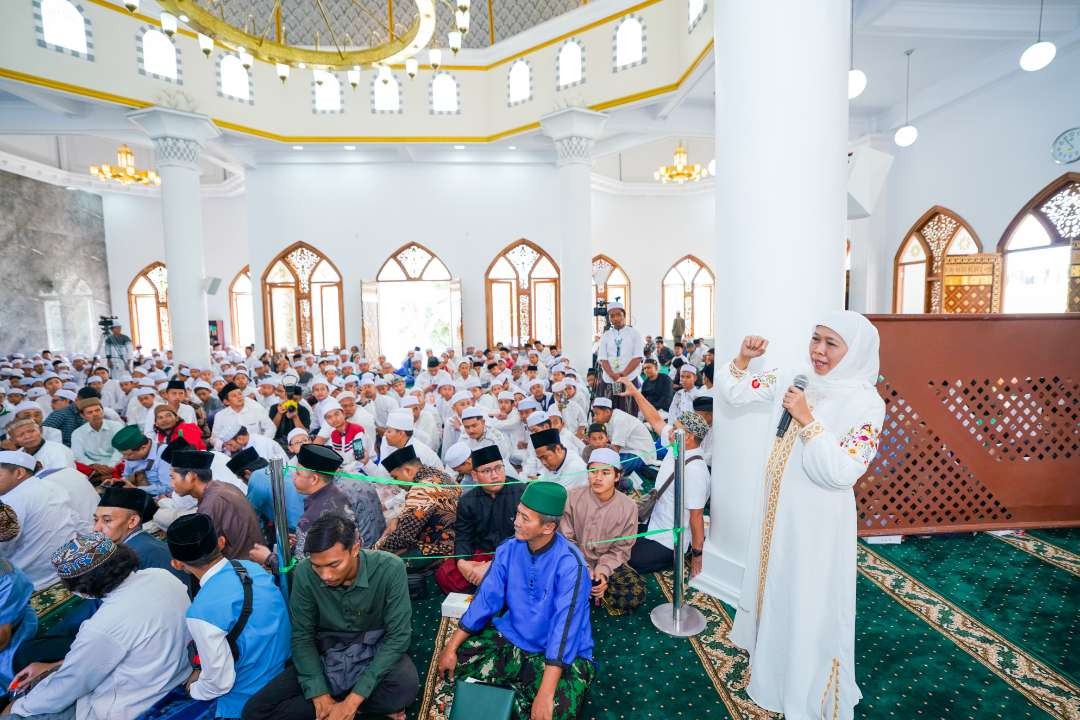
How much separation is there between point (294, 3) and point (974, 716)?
12.3 m

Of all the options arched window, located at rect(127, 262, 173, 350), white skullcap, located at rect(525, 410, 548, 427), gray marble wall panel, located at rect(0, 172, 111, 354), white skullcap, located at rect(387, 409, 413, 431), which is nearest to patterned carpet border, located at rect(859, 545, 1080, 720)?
white skullcap, located at rect(525, 410, 548, 427)

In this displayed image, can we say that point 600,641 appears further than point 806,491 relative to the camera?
Yes

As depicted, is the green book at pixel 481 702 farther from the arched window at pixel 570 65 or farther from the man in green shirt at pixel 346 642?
the arched window at pixel 570 65

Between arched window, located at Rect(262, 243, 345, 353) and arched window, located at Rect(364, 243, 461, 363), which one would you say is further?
arched window, located at Rect(364, 243, 461, 363)

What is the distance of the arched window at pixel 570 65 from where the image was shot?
815 cm

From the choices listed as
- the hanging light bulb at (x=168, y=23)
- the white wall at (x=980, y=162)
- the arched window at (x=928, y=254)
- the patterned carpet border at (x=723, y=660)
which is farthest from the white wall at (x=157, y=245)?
the patterned carpet border at (x=723, y=660)

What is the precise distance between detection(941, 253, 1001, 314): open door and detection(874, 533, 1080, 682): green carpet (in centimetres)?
460

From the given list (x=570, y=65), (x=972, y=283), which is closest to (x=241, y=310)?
(x=570, y=65)

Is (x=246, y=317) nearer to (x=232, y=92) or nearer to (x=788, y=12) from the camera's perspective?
(x=232, y=92)

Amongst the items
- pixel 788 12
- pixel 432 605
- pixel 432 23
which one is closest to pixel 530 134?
pixel 432 23

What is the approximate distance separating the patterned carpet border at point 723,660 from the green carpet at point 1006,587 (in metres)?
1.17

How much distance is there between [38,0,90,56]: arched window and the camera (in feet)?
22.3

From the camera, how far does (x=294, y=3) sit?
969cm

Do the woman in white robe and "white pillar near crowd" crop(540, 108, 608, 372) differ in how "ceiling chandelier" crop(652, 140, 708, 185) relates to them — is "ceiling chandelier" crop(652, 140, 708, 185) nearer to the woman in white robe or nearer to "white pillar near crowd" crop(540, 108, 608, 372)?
"white pillar near crowd" crop(540, 108, 608, 372)
